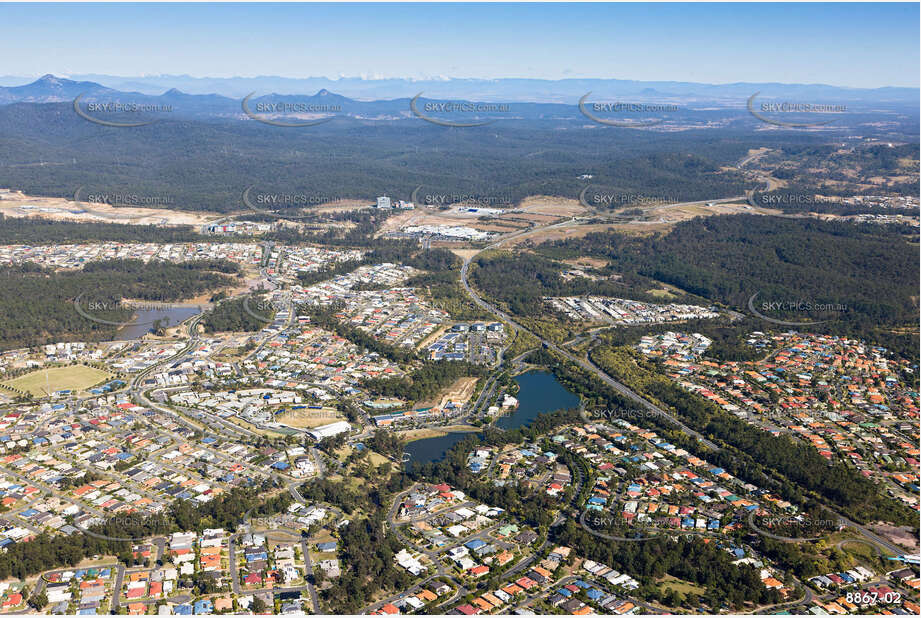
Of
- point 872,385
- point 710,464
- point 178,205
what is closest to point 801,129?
point 178,205

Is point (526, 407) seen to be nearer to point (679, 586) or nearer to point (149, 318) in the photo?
point (679, 586)

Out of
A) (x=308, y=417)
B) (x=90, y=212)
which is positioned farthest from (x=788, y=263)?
(x=90, y=212)

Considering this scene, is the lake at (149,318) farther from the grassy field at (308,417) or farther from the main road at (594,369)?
the main road at (594,369)

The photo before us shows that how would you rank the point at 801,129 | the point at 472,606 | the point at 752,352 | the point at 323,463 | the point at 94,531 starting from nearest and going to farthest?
the point at 472,606 → the point at 94,531 → the point at 323,463 → the point at 752,352 → the point at 801,129

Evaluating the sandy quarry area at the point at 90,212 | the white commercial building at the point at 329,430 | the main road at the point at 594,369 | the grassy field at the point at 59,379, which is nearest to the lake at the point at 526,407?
the main road at the point at 594,369

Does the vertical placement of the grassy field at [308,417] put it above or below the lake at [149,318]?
below

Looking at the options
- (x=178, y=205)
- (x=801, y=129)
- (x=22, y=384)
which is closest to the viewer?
(x=22, y=384)

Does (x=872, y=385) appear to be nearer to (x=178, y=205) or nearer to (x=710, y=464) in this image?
(x=710, y=464)

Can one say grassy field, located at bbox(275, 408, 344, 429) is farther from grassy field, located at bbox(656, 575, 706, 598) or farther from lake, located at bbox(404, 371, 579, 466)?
grassy field, located at bbox(656, 575, 706, 598)
